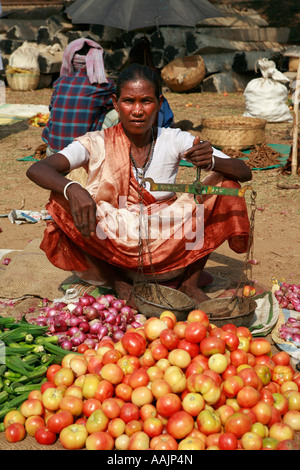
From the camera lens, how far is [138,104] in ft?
10.4

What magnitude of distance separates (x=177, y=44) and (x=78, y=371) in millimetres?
11050

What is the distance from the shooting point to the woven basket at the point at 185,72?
11.9 metres

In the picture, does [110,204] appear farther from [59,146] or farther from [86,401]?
[59,146]

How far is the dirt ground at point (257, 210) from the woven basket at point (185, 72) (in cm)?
214

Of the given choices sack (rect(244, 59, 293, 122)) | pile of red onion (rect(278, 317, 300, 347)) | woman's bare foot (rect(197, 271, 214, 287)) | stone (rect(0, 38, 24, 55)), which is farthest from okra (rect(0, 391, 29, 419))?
stone (rect(0, 38, 24, 55))

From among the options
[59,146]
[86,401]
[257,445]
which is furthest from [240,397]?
[59,146]

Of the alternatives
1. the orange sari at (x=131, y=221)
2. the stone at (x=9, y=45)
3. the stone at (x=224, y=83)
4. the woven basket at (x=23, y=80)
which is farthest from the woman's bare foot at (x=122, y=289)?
the stone at (x=9, y=45)

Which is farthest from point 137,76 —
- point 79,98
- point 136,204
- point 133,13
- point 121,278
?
point 133,13

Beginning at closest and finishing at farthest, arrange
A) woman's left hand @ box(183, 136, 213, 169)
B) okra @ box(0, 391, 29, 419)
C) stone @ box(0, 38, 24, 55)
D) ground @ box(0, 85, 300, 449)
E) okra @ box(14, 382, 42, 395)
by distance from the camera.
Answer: okra @ box(0, 391, 29, 419) < okra @ box(14, 382, 42, 395) < woman's left hand @ box(183, 136, 213, 169) < ground @ box(0, 85, 300, 449) < stone @ box(0, 38, 24, 55)

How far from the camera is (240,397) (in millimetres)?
2248

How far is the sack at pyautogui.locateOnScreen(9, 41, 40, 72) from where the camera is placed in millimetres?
12391

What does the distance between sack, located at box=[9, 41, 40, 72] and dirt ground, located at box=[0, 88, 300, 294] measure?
150 inches

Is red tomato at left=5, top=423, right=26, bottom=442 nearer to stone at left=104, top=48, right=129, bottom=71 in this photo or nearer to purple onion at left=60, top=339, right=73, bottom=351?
purple onion at left=60, top=339, right=73, bottom=351

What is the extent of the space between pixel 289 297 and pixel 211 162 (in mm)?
Result: 1088
